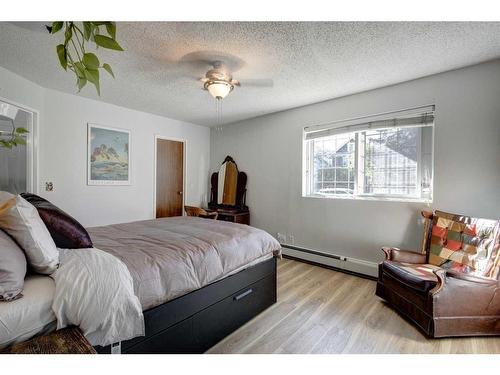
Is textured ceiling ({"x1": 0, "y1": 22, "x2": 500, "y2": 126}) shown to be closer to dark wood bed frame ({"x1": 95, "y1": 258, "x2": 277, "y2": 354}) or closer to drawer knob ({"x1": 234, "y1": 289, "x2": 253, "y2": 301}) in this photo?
dark wood bed frame ({"x1": 95, "y1": 258, "x2": 277, "y2": 354})

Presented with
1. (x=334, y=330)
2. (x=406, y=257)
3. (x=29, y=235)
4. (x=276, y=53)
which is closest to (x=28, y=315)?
(x=29, y=235)

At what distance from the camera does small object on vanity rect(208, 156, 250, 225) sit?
13.8 feet

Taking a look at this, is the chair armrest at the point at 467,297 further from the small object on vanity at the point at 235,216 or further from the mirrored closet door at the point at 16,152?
the mirrored closet door at the point at 16,152

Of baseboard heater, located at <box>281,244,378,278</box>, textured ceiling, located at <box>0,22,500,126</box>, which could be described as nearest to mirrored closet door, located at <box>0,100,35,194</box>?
textured ceiling, located at <box>0,22,500,126</box>

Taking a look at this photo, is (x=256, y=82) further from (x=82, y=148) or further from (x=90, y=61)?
(x=82, y=148)

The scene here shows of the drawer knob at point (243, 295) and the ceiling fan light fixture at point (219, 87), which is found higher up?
the ceiling fan light fixture at point (219, 87)

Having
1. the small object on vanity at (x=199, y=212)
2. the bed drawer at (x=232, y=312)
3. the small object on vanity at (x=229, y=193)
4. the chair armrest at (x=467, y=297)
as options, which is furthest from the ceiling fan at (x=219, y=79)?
the chair armrest at (x=467, y=297)

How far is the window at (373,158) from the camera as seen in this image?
266cm

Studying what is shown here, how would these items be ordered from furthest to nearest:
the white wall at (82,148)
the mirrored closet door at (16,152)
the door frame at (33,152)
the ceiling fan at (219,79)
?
the white wall at (82,148), the door frame at (33,152), the mirrored closet door at (16,152), the ceiling fan at (219,79)

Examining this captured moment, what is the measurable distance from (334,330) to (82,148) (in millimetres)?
3802

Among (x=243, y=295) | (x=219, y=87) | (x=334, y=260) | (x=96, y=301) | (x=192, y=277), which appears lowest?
(x=334, y=260)

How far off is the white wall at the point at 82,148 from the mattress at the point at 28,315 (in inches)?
103

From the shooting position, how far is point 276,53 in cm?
208
